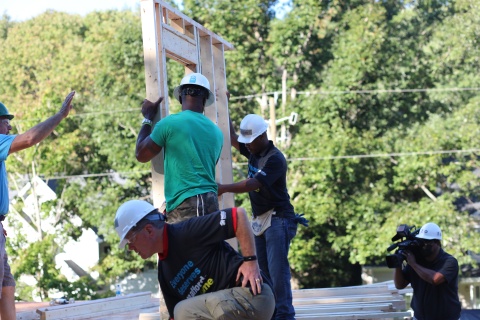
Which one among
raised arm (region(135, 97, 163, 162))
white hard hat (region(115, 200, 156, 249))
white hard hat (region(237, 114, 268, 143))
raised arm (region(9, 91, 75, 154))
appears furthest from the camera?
white hard hat (region(237, 114, 268, 143))

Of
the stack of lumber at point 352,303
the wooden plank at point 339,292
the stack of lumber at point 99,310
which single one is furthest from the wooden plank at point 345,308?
the stack of lumber at point 99,310

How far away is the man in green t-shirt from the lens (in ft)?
16.5

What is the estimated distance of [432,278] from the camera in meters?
6.74

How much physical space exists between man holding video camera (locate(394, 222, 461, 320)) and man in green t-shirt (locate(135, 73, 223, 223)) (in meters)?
2.42

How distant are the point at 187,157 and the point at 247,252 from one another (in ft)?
4.14

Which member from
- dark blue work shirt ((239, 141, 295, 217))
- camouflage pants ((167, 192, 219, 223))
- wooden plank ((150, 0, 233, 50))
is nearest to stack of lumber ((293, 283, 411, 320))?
dark blue work shirt ((239, 141, 295, 217))

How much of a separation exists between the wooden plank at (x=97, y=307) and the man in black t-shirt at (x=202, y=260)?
326 cm

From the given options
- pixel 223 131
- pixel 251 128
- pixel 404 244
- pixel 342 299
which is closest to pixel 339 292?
pixel 342 299

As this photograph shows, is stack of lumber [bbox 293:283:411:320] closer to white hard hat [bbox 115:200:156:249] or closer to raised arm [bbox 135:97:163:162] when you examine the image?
raised arm [bbox 135:97:163:162]

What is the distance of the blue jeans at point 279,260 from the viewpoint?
588 centimetres

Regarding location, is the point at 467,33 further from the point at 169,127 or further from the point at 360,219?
the point at 169,127

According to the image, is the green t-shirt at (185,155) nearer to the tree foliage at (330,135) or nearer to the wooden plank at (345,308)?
the wooden plank at (345,308)

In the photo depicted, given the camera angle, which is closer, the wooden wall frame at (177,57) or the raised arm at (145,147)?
the raised arm at (145,147)

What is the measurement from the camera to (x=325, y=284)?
73.2ft
